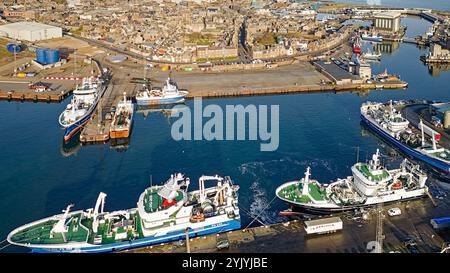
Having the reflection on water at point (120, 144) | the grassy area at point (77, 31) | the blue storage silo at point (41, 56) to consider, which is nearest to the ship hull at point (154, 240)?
the reflection on water at point (120, 144)

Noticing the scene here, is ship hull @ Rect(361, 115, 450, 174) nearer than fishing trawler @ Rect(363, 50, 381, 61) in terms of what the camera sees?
Yes

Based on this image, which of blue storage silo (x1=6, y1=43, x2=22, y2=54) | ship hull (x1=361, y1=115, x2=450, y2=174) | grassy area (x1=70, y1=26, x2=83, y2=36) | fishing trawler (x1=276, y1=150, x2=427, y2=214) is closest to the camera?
fishing trawler (x1=276, y1=150, x2=427, y2=214)

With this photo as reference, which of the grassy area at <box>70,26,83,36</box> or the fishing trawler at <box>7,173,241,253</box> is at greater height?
the grassy area at <box>70,26,83,36</box>

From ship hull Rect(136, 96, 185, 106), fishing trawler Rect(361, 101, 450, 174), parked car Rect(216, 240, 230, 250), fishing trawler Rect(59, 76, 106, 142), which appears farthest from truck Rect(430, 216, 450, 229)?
ship hull Rect(136, 96, 185, 106)

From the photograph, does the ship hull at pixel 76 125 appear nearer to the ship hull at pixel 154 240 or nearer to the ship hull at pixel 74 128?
the ship hull at pixel 74 128

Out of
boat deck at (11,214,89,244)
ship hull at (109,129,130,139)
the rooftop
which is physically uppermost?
the rooftop

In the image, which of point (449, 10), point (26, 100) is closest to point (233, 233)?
point (26, 100)

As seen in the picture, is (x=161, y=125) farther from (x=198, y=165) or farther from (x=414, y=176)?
(x=414, y=176)

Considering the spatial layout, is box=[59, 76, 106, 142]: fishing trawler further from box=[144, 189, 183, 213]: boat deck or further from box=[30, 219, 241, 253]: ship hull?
box=[30, 219, 241, 253]: ship hull
